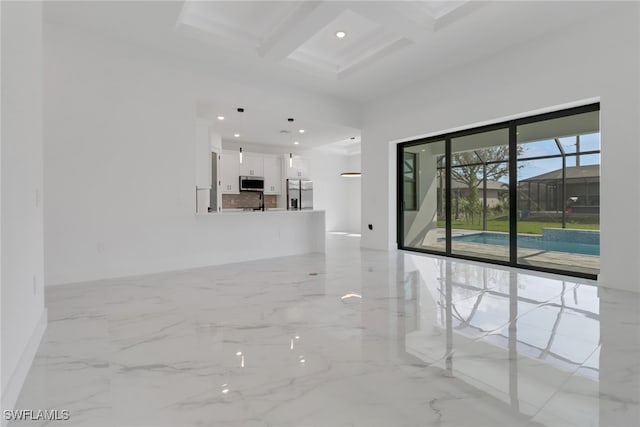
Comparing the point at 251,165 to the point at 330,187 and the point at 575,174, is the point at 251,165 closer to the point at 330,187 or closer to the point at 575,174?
the point at 330,187

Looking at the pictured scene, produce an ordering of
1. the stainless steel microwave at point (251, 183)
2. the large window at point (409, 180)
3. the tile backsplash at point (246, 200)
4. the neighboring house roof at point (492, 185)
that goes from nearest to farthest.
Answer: the neighboring house roof at point (492, 185), the large window at point (409, 180), the stainless steel microwave at point (251, 183), the tile backsplash at point (246, 200)

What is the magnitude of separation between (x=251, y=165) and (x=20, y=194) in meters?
6.99

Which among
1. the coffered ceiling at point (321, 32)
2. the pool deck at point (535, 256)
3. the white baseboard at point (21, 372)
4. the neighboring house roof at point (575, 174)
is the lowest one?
the white baseboard at point (21, 372)

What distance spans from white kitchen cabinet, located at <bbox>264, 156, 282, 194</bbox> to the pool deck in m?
4.89

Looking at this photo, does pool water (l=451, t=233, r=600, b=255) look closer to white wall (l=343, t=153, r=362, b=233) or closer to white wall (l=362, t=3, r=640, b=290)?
white wall (l=362, t=3, r=640, b=290)

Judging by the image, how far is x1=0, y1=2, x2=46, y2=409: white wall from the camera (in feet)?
5.10

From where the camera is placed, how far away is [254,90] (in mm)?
5297

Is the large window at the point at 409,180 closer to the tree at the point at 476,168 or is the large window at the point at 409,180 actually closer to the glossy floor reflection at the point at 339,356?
the tree at the point at 476,168

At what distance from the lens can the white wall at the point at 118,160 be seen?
3.80 m

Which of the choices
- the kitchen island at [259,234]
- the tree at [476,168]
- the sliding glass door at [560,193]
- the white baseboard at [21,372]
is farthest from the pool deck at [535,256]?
the white baseboard at [21,372]

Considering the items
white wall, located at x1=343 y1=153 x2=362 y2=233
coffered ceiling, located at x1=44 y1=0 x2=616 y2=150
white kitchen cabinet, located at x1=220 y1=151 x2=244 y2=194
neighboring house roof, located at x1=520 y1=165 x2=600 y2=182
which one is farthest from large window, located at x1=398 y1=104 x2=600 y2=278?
white wall, located at x1=343 y1=153 x2=362 y2=233

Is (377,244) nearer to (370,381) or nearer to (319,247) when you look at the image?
(319,247)

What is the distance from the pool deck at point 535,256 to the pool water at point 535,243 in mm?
48

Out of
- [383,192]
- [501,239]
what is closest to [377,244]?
[383,192]
